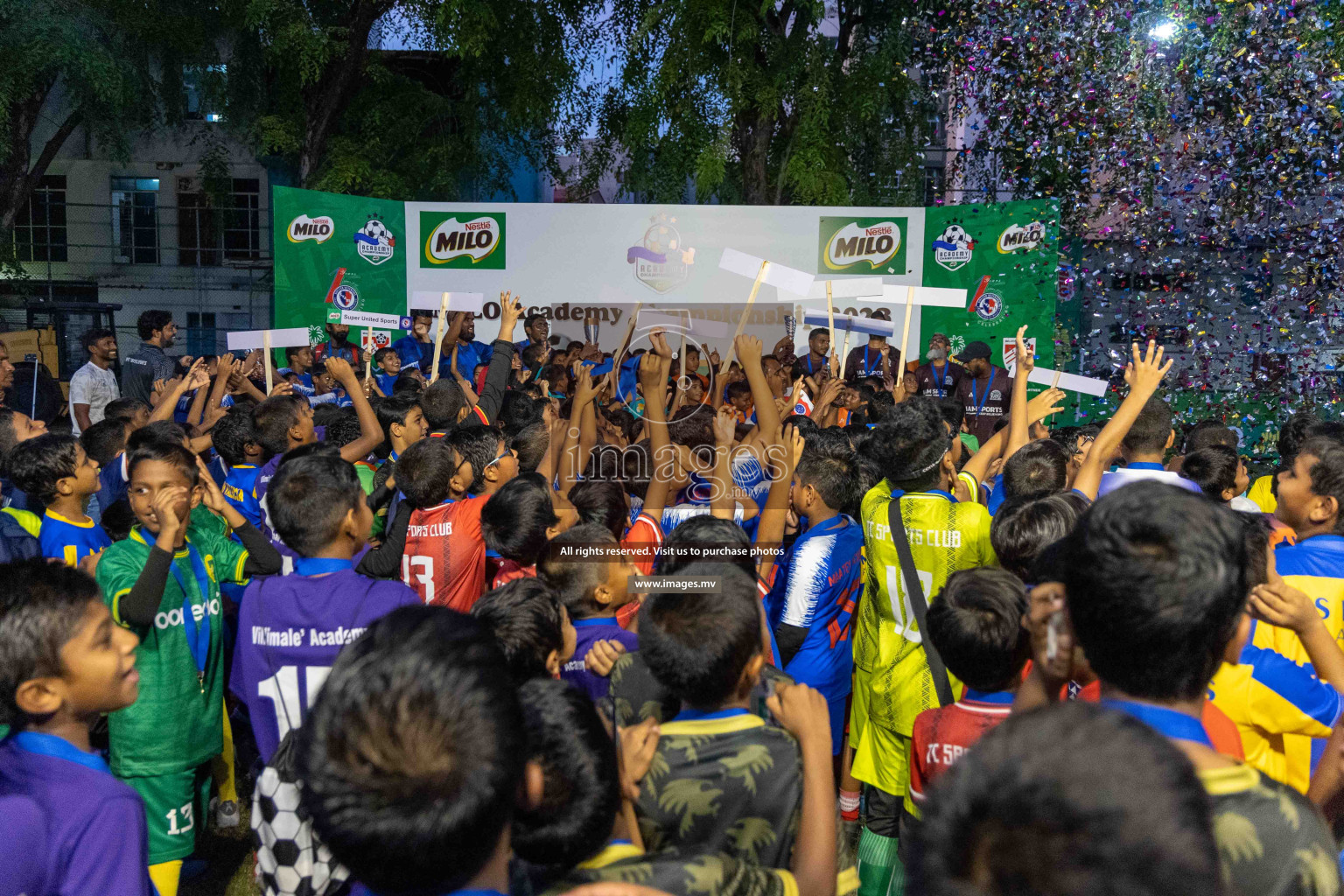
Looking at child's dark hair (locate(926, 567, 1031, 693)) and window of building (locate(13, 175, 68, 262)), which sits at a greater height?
window of building (locate(13, 175, 68, 262))

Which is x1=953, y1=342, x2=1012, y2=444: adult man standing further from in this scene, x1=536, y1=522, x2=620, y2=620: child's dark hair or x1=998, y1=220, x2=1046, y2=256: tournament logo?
x1=536, y1=522, x2=620, y2=620: child's dark hair

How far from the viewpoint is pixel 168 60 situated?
1499cm

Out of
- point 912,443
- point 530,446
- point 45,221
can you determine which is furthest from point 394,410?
point 45,221

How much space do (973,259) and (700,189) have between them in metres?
3.94

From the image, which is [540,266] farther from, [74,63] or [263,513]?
[263,513]

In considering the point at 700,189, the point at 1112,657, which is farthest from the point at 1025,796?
the point at 700,189

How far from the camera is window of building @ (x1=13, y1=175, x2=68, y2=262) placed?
68.2 ft

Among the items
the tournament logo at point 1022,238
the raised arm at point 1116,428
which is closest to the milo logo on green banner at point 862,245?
the tournament logo at point 1022,238

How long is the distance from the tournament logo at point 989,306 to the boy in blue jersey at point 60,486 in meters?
11.7

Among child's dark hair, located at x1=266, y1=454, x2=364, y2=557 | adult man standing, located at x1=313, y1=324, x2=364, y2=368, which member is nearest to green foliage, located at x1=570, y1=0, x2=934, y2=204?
adult man standing, located at x1=313, y1=324, x2=364, y2=368

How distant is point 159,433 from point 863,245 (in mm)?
10673

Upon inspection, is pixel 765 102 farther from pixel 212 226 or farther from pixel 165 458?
pixel 212 226

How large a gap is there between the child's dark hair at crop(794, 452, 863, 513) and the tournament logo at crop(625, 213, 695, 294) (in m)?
10.0

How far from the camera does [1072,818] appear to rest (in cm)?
102
